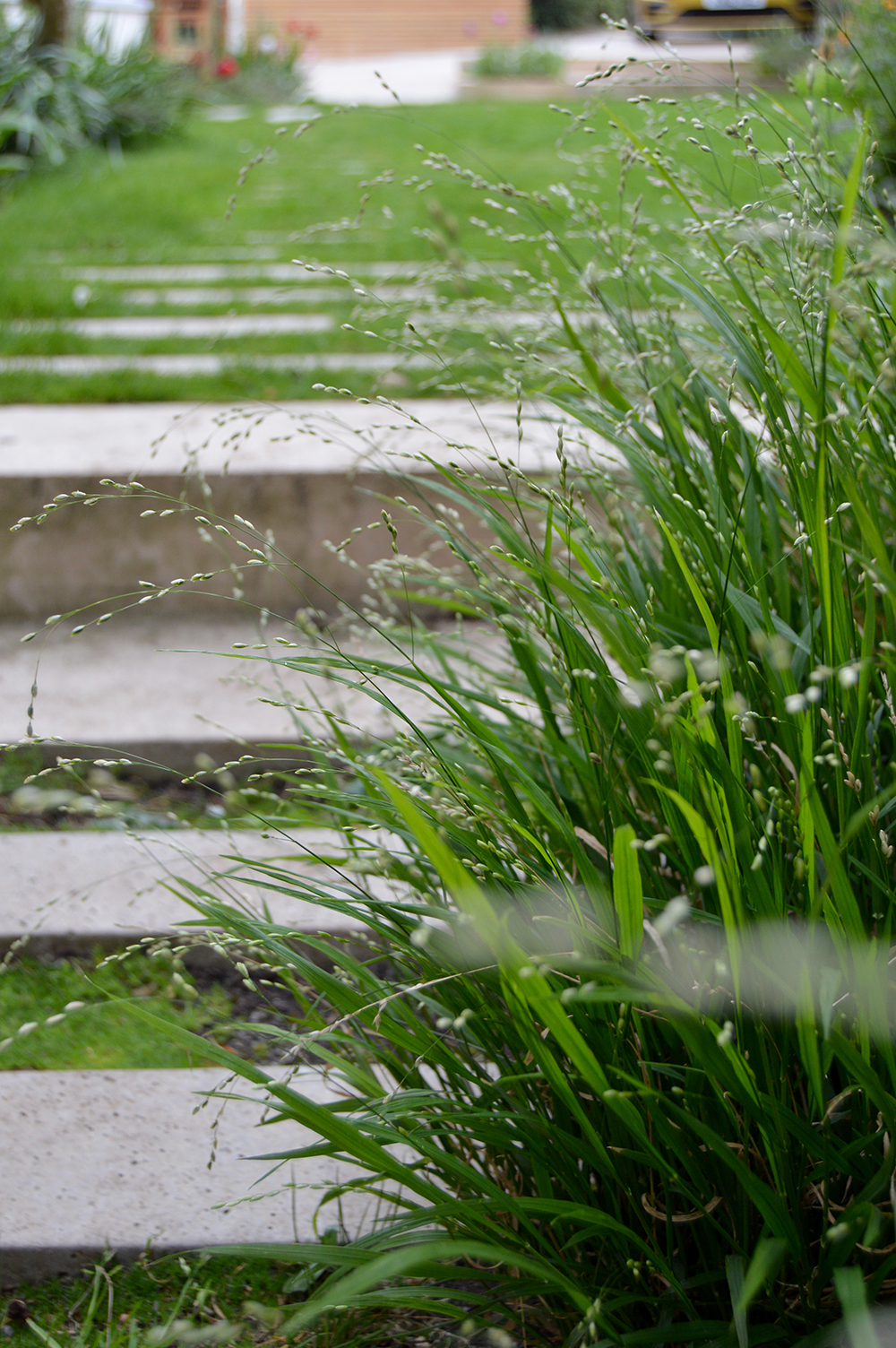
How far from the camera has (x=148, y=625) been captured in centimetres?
267

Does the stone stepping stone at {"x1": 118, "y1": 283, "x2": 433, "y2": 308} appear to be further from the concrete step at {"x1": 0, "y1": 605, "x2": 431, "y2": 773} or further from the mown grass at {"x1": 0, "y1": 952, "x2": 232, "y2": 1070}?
the mown grass at {"x1": 0, "y1": 952, "x2": 232, "y2": 1070}

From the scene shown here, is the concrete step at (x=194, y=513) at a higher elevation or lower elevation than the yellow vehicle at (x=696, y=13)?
lower

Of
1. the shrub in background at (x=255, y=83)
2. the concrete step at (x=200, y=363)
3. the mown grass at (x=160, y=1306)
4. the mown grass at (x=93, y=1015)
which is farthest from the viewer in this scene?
the shrub in background at (x=255, y=83)

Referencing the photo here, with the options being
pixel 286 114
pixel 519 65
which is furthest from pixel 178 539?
pixel 519 65

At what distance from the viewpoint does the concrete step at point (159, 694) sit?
219 centimetres

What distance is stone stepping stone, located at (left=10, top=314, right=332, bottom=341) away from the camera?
3.56 meters

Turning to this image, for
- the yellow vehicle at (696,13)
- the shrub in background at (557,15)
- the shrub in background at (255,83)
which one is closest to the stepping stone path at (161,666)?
the shrub in background at (255,83)

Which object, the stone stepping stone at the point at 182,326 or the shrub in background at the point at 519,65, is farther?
the shrub in background at the point at 519,65

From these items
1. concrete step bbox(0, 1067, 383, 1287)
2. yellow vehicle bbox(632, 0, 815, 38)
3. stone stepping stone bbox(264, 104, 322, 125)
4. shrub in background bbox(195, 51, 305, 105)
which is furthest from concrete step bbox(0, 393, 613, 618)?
yellow vehicle bbox(632, 0, 815, 38)

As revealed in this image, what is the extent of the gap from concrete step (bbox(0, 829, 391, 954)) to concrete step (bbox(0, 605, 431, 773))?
0.20 metres

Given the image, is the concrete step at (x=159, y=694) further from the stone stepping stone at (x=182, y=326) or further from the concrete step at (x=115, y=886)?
the stone stepping stone at (x=182, y=326)

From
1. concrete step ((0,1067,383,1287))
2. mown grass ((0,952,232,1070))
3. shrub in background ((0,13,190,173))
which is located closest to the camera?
concrete step ((0,1067,383,1287))

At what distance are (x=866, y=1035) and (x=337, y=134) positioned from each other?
9.39 m

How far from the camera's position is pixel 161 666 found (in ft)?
8.20
